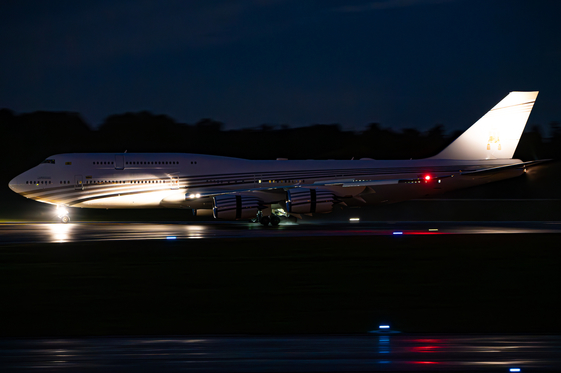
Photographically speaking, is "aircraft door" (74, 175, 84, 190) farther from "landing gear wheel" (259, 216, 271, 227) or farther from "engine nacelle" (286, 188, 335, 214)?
"engine nacelle" (286, 188, 335, 214)

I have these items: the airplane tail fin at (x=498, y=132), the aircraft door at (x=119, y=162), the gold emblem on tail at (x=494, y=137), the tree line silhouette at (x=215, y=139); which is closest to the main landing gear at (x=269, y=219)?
the aircraft door at (x=119, y=162)

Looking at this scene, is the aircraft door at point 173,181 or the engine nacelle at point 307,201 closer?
the engine nacelle at point 307,201

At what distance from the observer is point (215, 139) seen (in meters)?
77.7

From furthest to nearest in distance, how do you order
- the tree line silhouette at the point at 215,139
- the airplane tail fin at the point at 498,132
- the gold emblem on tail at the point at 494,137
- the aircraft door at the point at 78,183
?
the tree line silhouette at the point at 215,139
the gold emblem on tail at the point at 494,137
the airplane tail fin at the point at 498,132
the aircraft door at the point at 78,183

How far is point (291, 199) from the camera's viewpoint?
28.4 m

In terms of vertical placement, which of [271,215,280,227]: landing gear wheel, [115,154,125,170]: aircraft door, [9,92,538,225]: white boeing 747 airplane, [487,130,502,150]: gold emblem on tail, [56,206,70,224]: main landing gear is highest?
[487,130,502,150]: gold emblem on tail

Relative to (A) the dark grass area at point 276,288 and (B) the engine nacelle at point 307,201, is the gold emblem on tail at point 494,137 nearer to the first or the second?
(B) the engine nacelle at point 307,201

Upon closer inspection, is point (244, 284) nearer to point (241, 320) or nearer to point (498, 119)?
point (241, 320)

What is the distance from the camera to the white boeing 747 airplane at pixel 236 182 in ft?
95.3

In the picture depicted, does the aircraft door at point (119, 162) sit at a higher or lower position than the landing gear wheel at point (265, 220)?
higher

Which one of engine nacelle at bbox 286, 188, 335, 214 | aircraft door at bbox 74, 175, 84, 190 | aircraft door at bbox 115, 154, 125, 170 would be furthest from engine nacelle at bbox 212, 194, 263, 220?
aircraft door at bbox 74, 175, 84, 190

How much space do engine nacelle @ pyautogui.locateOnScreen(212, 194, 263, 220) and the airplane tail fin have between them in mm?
12203

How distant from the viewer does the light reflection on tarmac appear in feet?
19.8

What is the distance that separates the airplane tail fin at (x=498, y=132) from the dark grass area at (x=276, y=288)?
52.1ft
